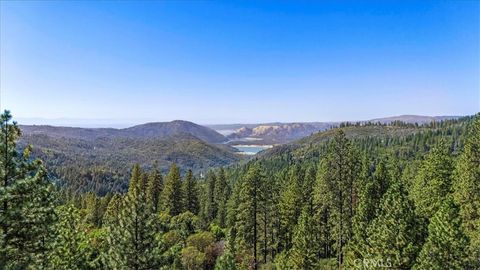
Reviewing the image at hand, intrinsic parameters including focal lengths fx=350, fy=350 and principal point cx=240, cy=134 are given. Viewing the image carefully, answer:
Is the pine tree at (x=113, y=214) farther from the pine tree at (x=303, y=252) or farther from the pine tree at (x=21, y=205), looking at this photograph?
the pine tree at (x=303, y=252)

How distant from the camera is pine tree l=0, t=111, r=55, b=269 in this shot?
11.7 metres

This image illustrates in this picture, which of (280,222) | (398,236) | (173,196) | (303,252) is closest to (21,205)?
(398,236)

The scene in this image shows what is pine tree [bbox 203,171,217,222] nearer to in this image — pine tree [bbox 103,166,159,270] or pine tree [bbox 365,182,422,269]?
pine tree [bbox 365,182,422,269]

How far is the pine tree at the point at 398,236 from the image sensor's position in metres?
20.9

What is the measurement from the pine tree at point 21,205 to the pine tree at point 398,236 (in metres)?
18.2

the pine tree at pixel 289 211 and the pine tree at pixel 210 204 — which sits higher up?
the pine tree at pixel 289 211

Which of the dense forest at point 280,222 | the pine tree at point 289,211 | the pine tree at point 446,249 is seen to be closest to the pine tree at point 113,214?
the dense forest at point 280,222

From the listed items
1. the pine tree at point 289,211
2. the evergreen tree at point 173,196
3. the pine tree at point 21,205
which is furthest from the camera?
the evergreen tree at point 173,196

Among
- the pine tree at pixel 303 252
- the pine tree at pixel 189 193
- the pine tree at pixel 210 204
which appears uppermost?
the pine tree at pixel 303 252

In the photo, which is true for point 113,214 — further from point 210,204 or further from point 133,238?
point 210,204

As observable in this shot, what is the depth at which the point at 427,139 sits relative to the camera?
575 feet

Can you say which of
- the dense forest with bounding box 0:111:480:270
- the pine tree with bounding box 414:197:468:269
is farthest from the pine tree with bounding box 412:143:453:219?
the pine tree with bounding box 414:197:468:269

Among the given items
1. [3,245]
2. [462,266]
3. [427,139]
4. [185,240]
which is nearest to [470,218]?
[462,266]

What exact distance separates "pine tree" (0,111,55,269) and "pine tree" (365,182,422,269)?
18220mm
